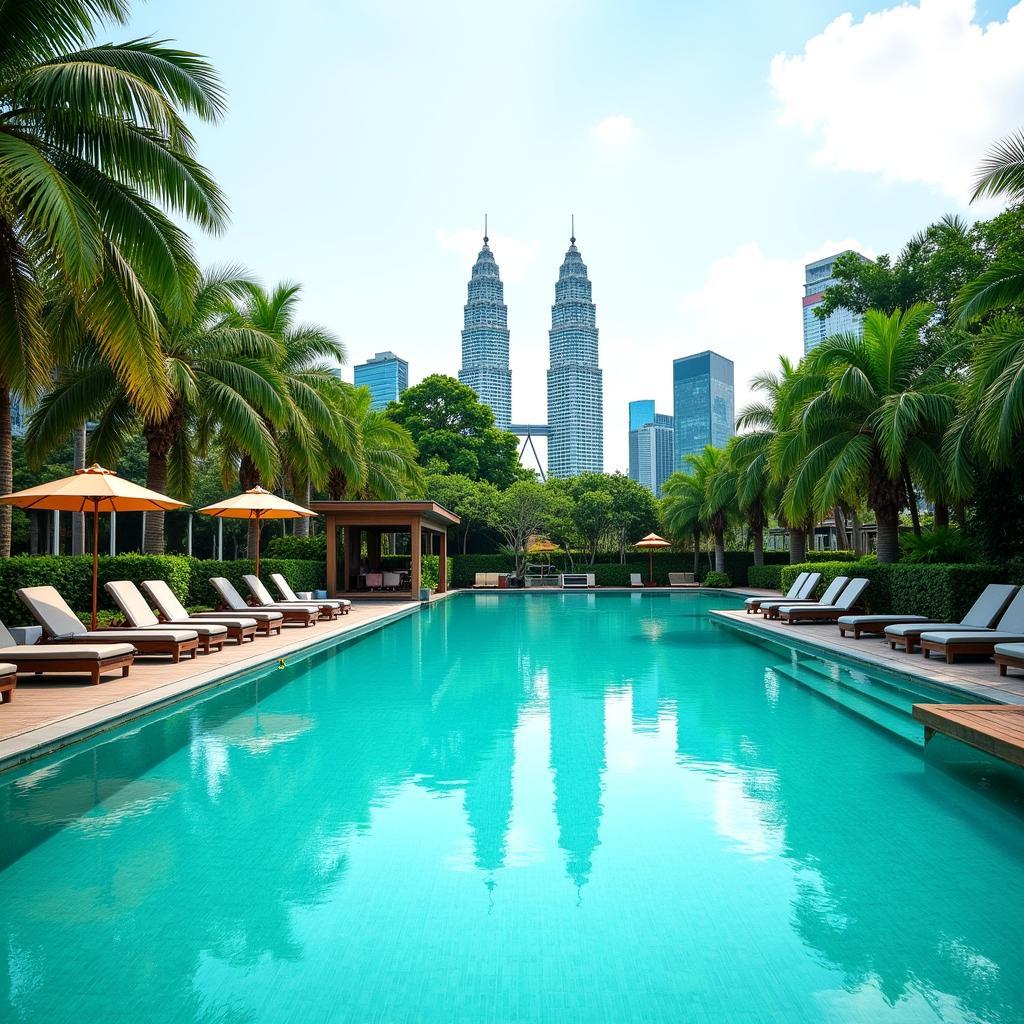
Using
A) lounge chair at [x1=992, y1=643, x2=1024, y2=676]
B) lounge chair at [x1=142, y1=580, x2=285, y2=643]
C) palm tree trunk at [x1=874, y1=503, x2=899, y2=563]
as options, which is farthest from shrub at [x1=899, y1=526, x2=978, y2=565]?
lounge chair at [x1=142, y1=580, x2=285, y2=643]

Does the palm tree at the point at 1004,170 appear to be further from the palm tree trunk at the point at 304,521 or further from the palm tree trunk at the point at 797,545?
the palm tree trunk at the point at 304,521

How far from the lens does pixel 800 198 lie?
1752 centimetres

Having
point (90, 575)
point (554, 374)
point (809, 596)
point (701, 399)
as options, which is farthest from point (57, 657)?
point (701, 399)

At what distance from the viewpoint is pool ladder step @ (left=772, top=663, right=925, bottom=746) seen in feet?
23.5

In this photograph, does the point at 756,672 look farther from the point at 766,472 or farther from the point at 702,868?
the point at 766,472

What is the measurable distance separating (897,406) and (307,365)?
51.8 ft

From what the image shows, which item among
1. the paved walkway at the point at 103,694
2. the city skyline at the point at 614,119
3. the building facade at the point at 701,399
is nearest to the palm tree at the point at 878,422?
the city skyline at the point at 614,119

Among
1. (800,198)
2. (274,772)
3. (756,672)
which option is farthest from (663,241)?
(274,772)

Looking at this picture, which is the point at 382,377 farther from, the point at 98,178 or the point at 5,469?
the point at 98,178

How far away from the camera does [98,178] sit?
8.90m

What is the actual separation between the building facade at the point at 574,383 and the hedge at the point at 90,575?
98.0m

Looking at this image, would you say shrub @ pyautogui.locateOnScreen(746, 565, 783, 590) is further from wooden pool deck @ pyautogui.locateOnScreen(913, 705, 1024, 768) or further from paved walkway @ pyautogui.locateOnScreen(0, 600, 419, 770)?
wooden pool deck @ pyautogui.locateOnScreen(913, 705, 1024, 768)

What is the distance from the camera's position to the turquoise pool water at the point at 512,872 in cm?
289

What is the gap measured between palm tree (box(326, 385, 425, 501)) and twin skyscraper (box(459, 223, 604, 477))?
276ft
